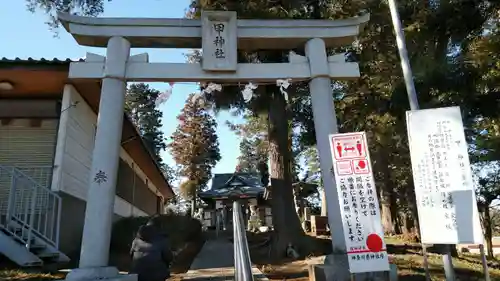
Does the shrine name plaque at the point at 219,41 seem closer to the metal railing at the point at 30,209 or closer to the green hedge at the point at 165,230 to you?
the metal railing at the point at 30,209

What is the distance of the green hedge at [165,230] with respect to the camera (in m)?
11.8

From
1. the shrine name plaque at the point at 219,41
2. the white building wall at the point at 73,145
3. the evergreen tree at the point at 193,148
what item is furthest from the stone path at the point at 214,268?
the evergreen tree at the point at 193,148

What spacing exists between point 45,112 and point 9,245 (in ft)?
13.3

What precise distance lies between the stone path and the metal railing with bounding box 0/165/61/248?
10.4ft

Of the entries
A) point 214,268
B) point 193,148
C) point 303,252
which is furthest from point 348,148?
point 193,148

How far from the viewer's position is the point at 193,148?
133 ft

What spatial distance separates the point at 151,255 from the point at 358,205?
365 cm

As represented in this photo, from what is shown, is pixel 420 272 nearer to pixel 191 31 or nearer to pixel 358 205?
pixel 358 205

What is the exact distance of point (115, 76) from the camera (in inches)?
296

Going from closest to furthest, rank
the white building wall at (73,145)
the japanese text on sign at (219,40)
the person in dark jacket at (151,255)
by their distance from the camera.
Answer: the person in dark jacket at (151,255), the japanese text on sign at (219,40), the white building wall at (73,145)

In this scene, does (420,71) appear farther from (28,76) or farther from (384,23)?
(28,76)

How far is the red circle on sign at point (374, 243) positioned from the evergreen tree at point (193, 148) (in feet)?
111

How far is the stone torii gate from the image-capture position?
7149 mm

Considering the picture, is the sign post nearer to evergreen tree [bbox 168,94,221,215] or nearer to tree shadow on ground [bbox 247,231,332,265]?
tree shadow on ground [bbox 247,231,332,265]
